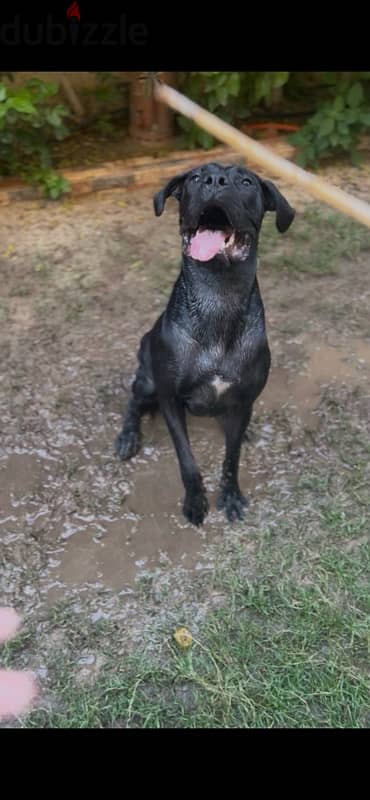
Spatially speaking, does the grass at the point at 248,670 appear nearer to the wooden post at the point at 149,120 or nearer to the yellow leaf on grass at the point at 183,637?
the yellow leaf on grass at the point at 183,637

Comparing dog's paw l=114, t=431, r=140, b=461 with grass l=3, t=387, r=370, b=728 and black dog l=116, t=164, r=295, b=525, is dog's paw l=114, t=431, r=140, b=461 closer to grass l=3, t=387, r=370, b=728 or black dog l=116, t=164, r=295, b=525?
black dog l=116, t=164, r=295, b=525

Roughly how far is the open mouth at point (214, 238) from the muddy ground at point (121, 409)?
1202 millimetres

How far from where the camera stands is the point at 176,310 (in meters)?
3.06

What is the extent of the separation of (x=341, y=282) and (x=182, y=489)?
6.70ft

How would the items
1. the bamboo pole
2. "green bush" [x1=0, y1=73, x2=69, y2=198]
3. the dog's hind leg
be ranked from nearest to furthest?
the bamboo pole < the dog's hind leg < "green bush" [x1=0, y1=73, x2=69, y2=198]

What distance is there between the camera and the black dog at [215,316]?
271 centimetres

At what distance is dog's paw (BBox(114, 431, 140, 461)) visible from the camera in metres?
3.65

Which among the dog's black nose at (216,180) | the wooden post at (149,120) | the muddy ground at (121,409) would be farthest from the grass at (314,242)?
the dog's black nose at (216,180)

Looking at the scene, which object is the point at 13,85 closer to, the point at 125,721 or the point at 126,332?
the point at 126,332

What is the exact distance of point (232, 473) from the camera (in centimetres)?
338

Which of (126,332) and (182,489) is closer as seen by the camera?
(182,489)

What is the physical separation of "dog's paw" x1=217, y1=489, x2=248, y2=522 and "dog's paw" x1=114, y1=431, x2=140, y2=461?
0.50 meters

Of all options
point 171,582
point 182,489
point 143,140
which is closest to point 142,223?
point 143,140

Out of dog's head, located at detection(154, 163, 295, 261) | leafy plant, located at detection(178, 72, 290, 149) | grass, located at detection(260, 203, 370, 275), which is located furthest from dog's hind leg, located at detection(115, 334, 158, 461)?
leafy plant, located at detection(178, 72, 290, 149)
